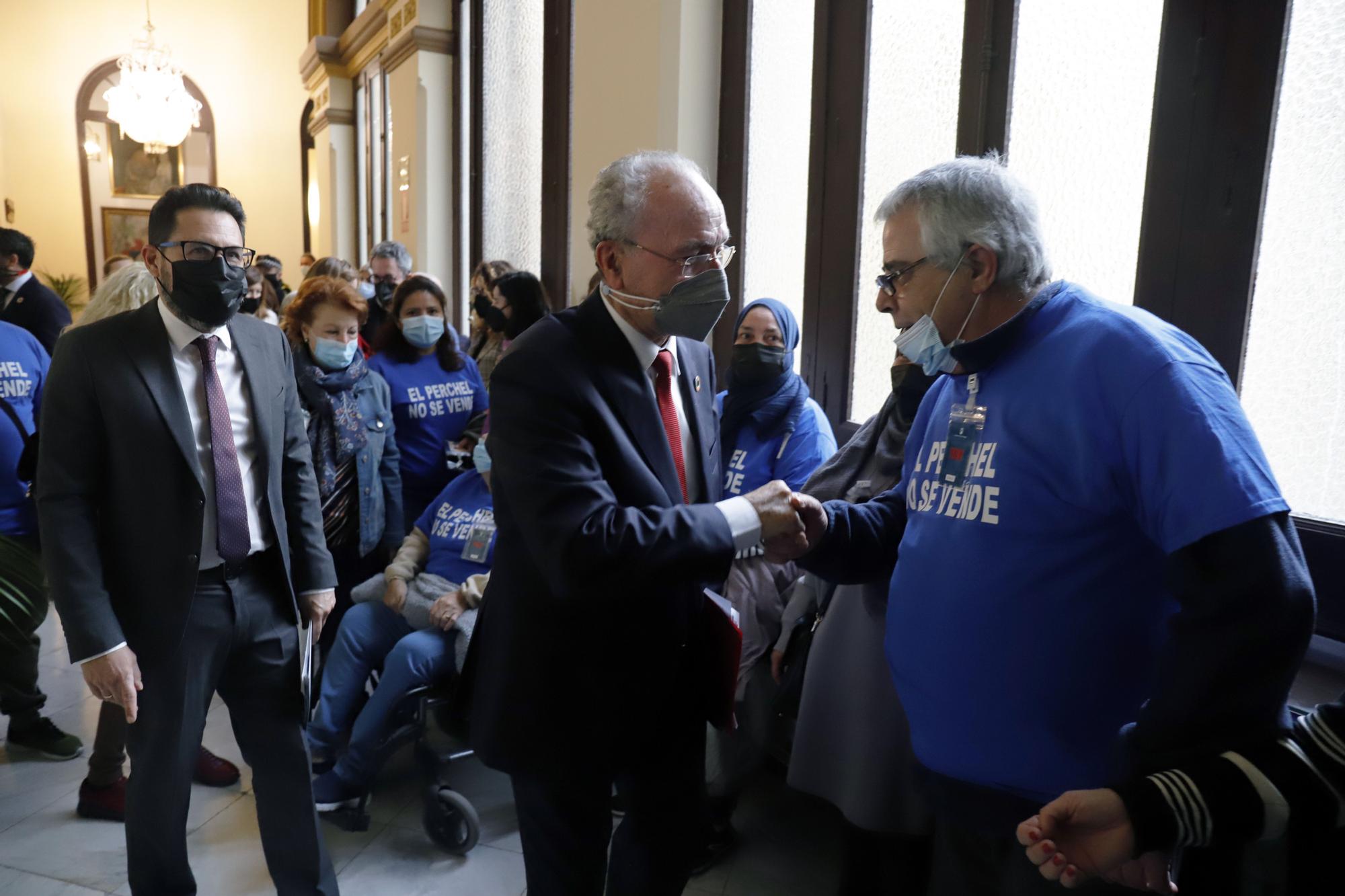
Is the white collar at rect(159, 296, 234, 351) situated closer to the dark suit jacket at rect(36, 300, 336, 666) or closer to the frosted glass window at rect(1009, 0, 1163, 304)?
the dark suit jacket at rect(36, 300, 336, 666)

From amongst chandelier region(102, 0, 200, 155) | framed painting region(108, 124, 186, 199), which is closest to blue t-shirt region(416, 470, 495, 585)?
chandelier region(102, 0, 200, 155)

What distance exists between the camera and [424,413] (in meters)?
3.69

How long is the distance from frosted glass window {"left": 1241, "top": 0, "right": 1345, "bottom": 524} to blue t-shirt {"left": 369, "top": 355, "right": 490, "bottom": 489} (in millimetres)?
2813

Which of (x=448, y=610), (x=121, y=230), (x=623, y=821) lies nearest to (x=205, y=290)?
(x=448, y=610)

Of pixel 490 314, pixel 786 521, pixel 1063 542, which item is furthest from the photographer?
pixel 490 314

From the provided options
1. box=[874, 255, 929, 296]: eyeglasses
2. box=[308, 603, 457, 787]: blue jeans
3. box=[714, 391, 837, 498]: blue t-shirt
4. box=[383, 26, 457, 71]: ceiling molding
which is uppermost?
box=[383, 26, 457, 71]: ceiling molding

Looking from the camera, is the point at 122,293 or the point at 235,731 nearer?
the point at 235,731

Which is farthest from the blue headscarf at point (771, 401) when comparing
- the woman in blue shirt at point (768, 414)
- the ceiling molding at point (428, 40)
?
the ceiling molding at point (428, 40)

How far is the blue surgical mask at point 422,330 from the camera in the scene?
376 cm

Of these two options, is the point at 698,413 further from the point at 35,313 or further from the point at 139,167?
the point at 139,167

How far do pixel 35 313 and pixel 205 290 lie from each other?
11.7 feet

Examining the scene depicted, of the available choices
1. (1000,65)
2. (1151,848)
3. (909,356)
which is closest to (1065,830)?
(1151,848)

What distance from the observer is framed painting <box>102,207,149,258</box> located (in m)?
12.0

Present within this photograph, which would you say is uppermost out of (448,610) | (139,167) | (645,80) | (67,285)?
(139,167)
